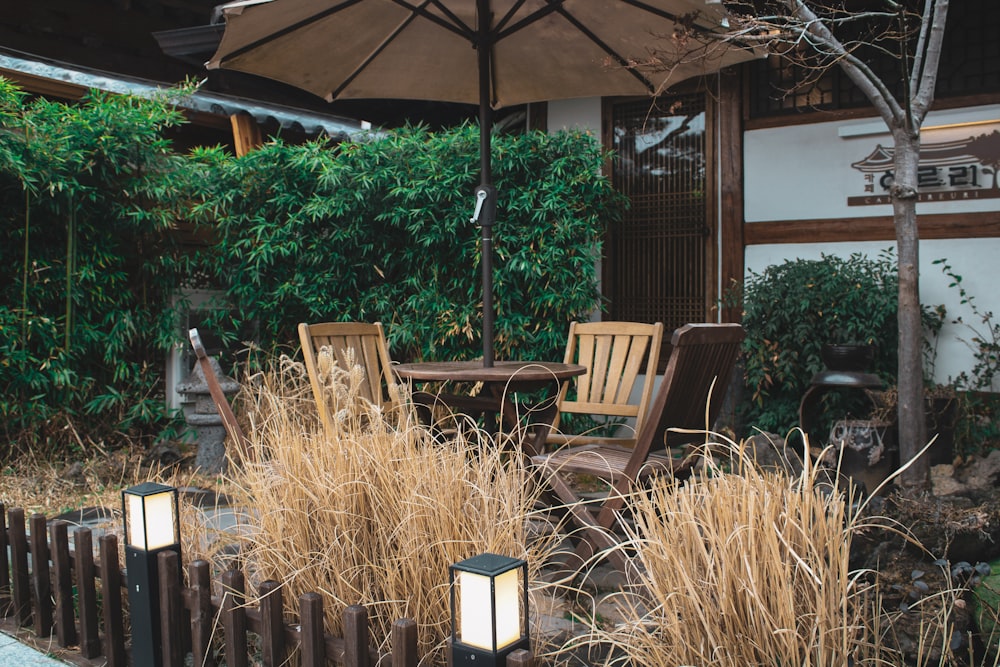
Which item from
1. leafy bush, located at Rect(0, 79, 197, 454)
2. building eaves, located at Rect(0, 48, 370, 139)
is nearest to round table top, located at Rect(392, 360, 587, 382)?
leafy bush, located at Rect(0, 79, 197, 454)

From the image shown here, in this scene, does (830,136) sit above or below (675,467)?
above

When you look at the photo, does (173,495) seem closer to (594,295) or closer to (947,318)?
(594,295)

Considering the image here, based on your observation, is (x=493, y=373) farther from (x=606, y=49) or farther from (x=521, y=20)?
(x=606, y=49)

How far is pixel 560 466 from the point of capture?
2.85 m

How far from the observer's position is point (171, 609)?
225 centimetres

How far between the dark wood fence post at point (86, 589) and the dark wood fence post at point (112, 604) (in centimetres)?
9

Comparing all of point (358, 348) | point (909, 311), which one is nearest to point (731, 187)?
point (909, 311)

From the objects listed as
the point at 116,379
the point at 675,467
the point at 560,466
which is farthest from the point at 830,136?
the point at 116,379

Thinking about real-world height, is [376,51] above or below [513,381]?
above

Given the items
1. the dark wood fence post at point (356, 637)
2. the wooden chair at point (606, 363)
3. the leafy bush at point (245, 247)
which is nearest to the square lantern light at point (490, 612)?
the dark wood fence post at point (356, 637)

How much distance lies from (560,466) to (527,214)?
10.7 feet

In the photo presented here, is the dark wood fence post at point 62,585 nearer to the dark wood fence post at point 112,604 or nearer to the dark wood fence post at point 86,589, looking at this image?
the dark wood fence post at point 86,589

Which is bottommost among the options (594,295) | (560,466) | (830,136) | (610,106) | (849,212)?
(560,466)

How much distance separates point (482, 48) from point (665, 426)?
77.5 inches
